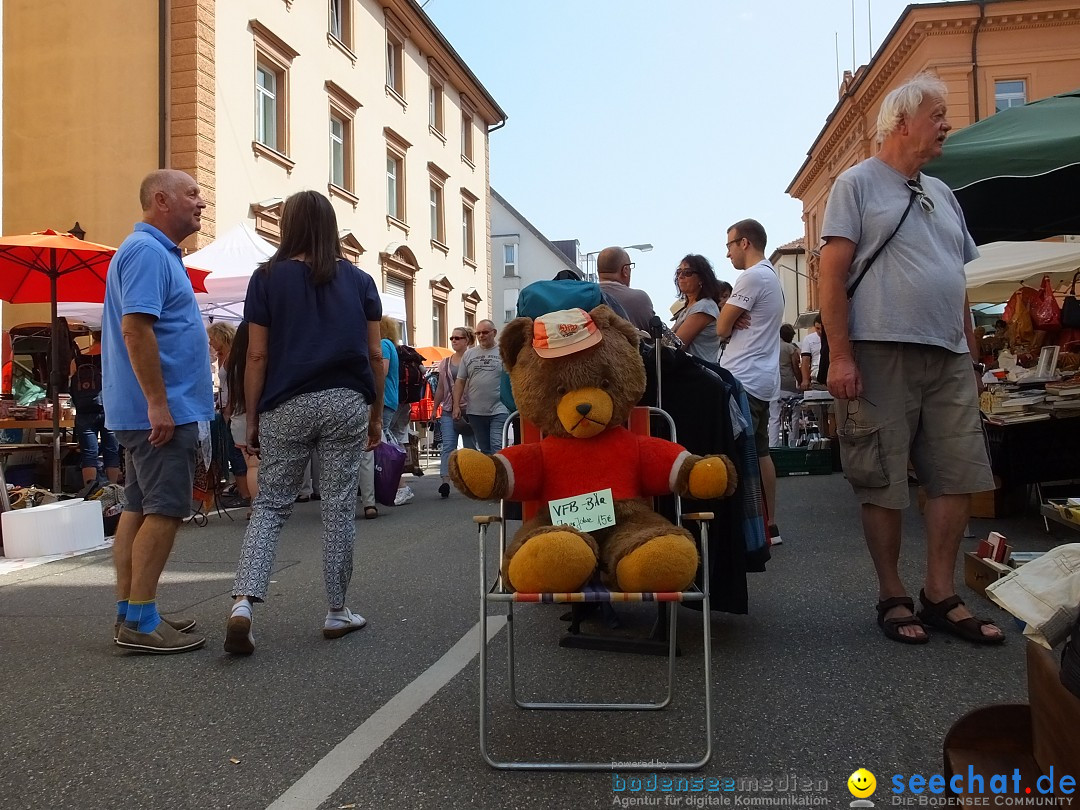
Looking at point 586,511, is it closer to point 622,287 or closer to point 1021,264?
point 622,287

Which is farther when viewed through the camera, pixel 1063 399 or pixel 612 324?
pixel 1063 399

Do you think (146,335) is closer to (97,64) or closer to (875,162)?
(875,162)

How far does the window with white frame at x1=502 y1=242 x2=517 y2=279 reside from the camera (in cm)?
5847

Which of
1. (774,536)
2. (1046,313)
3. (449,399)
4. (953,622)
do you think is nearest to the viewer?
(953,622)

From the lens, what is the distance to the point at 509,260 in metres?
58.8

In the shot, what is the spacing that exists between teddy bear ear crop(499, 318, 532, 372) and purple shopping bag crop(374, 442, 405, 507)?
4.87 metres

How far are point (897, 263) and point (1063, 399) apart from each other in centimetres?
303

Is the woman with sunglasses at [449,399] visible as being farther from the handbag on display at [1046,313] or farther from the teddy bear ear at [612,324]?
the teddy bear ear at [612,324]

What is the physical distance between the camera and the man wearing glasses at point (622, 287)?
14.2ft

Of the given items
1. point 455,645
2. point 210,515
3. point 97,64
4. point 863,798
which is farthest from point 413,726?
point 97,64

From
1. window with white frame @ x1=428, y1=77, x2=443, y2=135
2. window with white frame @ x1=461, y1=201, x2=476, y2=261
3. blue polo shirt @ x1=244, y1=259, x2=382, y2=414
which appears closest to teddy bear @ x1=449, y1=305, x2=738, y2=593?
blue polo shirt @ x1=244, y1=259, x2=382, y2=414

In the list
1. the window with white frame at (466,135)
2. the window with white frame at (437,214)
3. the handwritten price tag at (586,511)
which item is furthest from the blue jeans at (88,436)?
the window with white frame at (466,135)

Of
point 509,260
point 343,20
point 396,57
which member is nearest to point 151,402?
point 343,20

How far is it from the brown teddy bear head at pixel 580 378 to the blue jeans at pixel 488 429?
5952 mm
